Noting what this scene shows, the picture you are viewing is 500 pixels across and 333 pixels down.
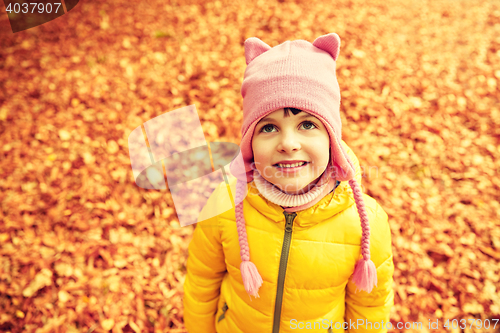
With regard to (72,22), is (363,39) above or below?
below

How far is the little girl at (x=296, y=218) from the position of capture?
131 centimetres

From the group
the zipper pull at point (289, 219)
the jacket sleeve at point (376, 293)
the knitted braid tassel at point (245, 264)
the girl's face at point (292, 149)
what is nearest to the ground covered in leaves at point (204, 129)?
the jacket sleeve at point (376, 293)

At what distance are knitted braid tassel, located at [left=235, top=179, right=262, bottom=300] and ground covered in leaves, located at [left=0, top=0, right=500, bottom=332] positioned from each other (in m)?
1.55

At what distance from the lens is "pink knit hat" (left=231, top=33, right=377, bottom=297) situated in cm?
129

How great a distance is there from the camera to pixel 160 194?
3391mm

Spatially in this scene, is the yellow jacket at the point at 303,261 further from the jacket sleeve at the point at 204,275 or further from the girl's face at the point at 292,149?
the girl's face at the point at 292,149

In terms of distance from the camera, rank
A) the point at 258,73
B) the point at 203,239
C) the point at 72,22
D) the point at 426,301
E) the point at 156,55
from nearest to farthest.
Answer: the point at 258,73 → the point at 203,239 → the point at 426,301 → the point at 156,55 → the point at 72,22

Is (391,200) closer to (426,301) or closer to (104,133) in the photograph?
(426,301)

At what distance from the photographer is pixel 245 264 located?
145cm

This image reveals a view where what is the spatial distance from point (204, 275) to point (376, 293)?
2.92 ft

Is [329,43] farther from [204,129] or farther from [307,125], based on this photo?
[204,129]

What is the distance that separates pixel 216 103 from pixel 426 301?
300cm

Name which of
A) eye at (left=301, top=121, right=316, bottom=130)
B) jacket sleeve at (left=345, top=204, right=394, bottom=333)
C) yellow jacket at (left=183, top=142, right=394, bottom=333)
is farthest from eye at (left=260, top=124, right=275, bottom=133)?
jacket sleeve at (left=345, top=204, right=394, bottom=333)

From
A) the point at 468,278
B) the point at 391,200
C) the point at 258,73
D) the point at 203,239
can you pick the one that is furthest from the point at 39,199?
the point at 468,278
